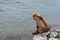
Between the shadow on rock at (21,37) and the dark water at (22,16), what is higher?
the dark water at (22,16)

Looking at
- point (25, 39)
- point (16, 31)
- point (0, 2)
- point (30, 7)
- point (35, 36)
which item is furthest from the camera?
point (0, 2)

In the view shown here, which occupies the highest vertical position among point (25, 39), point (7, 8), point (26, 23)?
point (7, 8)

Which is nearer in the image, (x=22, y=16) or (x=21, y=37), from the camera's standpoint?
(x=21, y=37)

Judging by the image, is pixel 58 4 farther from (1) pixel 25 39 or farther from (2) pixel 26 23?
(1) pixel 25 39

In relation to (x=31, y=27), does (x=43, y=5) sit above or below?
above

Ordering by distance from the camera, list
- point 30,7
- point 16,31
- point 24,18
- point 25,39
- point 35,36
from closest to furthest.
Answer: point 35,36 < point 25,39 < point 16,31 < point 24,18 < point 30,7

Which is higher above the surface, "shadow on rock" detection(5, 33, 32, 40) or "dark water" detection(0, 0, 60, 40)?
"dark water" detection(0, 0, 60, 40)

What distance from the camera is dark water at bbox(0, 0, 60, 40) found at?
2295mm

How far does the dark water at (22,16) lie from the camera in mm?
2295

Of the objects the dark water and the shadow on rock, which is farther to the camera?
the dark water

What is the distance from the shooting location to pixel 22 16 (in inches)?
111

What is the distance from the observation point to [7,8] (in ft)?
10.5

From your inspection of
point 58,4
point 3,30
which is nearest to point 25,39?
point 3,30

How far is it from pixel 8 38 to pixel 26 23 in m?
0.49
